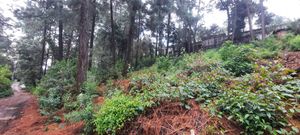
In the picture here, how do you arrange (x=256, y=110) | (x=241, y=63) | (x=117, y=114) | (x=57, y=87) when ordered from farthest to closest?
(x=57, y=87)
(x=241, y=63)
(x=117, y=114)
(x=256, y=110)

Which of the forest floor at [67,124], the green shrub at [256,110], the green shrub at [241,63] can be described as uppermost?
the green shrub at [241,63]

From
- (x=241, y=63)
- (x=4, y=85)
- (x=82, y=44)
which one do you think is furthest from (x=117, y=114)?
(x=4, y=85)

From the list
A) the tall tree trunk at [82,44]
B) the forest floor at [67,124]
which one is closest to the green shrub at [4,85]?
the forest floor at [67,124]

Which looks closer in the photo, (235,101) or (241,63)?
(235,101)

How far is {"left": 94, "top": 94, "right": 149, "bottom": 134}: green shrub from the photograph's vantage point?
11.6 ft

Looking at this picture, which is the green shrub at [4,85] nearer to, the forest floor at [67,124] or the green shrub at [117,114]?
the forest floor at [67,124]

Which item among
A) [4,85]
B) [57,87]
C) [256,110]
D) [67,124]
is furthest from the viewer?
[4,85]

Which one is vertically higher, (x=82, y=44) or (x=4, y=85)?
(x=82, y=44)

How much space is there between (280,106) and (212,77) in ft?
5.79

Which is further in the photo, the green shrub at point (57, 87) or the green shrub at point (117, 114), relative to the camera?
the green shrub at point (57, 87)

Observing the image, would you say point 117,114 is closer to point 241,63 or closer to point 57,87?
point 241,63

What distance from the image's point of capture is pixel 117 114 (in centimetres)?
362

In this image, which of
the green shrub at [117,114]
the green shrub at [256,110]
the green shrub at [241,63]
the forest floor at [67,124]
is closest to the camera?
the green shrub at [256,110]

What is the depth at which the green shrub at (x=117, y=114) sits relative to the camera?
355 centimetres
